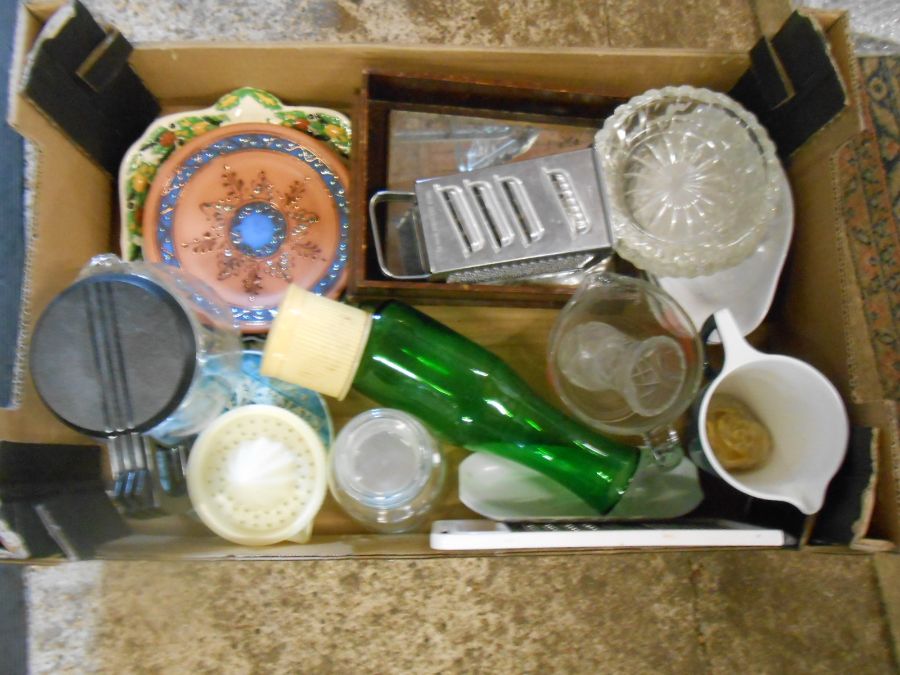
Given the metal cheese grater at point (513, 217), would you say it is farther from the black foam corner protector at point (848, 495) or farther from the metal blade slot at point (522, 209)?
the black foam corner protector at point (848, 495)

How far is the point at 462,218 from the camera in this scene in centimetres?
55

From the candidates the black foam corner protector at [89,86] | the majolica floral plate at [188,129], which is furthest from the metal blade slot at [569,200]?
the black foam corner protector at [89,86]

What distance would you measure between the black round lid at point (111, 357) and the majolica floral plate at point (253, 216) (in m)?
0.13

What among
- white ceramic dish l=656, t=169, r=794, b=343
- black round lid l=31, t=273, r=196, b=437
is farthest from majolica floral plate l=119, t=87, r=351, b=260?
white ceramic dish l=656, t=169, r=794, b=343

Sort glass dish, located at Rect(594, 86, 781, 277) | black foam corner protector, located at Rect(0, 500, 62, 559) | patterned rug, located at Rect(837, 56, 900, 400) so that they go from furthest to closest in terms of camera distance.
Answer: patterned rug, located at Rect(837, 56, 900, 400) → glass dish, located at Rect(594, 86, 781, 277) → black foam corner protector, located at Rect(0, 500, 62, 559)

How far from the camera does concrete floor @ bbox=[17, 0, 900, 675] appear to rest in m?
0.63

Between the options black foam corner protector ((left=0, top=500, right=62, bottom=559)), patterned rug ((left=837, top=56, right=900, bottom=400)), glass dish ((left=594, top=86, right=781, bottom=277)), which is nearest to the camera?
black foam corner protector ((left=0, top=500, right=62, bottom=559))

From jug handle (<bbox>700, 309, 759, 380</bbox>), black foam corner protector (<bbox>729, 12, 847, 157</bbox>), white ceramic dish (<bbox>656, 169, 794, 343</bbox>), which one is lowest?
jug handle (<bbox>700, 309, 759, 380</bbox>)

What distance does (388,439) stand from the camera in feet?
2.03

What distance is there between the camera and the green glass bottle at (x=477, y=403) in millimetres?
616

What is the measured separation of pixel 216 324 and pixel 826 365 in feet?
1.79

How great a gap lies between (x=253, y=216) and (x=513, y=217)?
29 centimetres

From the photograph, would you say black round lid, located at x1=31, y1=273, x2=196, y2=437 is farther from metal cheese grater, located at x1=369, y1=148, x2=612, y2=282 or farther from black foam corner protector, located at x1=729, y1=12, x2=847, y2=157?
black foam corner protector, located at x1=729, y1=12, x2=847, y2=157

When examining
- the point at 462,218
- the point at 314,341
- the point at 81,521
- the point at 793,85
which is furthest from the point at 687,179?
the point at 81,521
